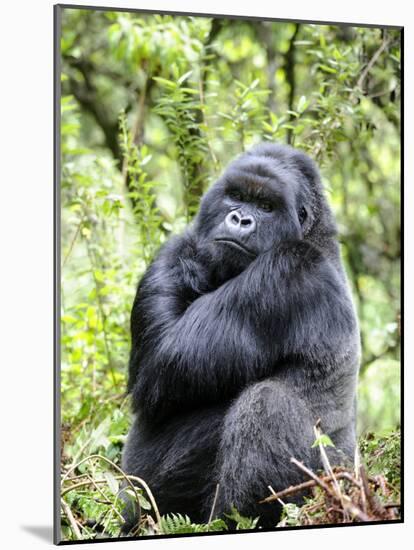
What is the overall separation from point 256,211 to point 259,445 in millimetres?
946

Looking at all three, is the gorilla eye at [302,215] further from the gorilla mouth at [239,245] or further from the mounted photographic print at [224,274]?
the gorilla mouth at [239,245]

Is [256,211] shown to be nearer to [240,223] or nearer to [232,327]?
[240,223]

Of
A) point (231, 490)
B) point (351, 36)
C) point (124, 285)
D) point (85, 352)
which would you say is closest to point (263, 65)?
point (351, 36)

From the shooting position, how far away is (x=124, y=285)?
4.93 meters

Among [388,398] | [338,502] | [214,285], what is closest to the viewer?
[338,502]

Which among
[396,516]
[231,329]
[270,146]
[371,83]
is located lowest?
[396,516]

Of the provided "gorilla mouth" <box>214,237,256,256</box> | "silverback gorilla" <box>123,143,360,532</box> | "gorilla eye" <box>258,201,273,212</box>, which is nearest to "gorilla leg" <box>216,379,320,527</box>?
"silverback gorilla" <box>123,143,360,532</box>

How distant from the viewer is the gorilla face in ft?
13.1

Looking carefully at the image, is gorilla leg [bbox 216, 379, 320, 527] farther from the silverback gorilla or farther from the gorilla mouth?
the gorilla mouth

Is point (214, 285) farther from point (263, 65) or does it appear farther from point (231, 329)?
point (263, 65)

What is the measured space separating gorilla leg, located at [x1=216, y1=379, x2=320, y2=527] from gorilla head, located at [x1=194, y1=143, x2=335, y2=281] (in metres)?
0.54

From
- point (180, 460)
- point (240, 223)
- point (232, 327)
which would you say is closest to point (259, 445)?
point (180, 460)

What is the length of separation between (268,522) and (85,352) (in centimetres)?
134

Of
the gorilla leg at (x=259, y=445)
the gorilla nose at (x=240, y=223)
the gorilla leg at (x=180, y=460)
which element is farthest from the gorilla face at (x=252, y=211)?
the gorilla leg at (x=180, y=460)
